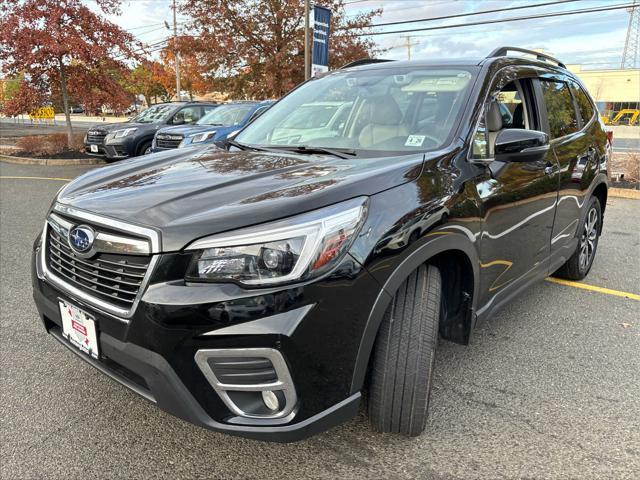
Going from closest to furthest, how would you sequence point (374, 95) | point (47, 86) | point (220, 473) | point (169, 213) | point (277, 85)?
point (169, 213) < point (220, 473) < point (374, 95) < point (47, 86) < point (277, 85)

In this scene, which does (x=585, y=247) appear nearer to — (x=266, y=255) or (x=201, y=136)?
(x=266, y=255)

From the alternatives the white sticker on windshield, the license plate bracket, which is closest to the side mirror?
the white sticker on windshield

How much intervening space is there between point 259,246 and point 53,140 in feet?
50.5

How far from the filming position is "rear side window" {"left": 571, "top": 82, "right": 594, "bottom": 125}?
4.04 meters

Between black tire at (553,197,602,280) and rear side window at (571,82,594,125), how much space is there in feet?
2.25

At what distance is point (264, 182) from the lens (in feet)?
6.89

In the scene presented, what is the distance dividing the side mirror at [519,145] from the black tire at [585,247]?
1775 millimetres

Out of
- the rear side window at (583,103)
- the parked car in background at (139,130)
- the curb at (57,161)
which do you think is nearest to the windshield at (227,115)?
the parked car in background at (139,130)

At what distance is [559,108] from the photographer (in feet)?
11.8

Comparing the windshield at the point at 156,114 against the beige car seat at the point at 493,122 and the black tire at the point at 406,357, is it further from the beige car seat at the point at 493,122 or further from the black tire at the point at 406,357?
the black tire at the point at 406,357

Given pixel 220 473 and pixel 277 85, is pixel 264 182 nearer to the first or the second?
pixel 220 473

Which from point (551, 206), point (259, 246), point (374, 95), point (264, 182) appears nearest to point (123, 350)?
point (259, 246)

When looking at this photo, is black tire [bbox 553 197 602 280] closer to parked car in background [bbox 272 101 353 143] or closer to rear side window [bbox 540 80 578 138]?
rear side window [bbox 540 80 578 138]

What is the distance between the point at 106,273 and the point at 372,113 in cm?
179
